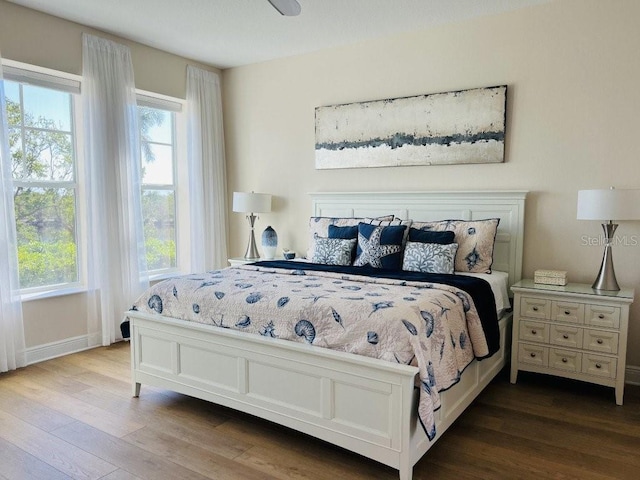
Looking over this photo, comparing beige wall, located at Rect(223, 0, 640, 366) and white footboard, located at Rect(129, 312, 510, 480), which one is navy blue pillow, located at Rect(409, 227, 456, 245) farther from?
white footboard, located at Rect(129, 312, 510, 480)

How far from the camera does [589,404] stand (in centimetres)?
291

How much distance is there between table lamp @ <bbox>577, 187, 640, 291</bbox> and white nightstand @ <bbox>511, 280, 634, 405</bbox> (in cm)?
10

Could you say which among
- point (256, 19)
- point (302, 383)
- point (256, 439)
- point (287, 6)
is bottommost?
point (256, 439)

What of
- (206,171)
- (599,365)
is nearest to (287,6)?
(206,171)

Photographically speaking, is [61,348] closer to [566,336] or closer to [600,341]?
[566,336]

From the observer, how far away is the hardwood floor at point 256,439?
217cm

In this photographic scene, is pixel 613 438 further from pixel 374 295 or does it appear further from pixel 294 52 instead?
pixel 294 52

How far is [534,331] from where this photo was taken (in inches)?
125

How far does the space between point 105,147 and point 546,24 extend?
3.69 m

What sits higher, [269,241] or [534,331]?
[269,241]

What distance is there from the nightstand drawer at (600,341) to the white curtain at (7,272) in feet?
13.3

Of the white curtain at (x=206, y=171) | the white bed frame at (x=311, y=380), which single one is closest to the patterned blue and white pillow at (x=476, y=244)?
the white bed frame at (x=311, y=380)

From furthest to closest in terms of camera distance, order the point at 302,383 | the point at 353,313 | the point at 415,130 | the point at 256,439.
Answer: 1. the point at 415,130
2. the point at 256,439
3. the point at 302,383
4. the point at 353,313

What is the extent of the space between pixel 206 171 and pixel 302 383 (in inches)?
127
